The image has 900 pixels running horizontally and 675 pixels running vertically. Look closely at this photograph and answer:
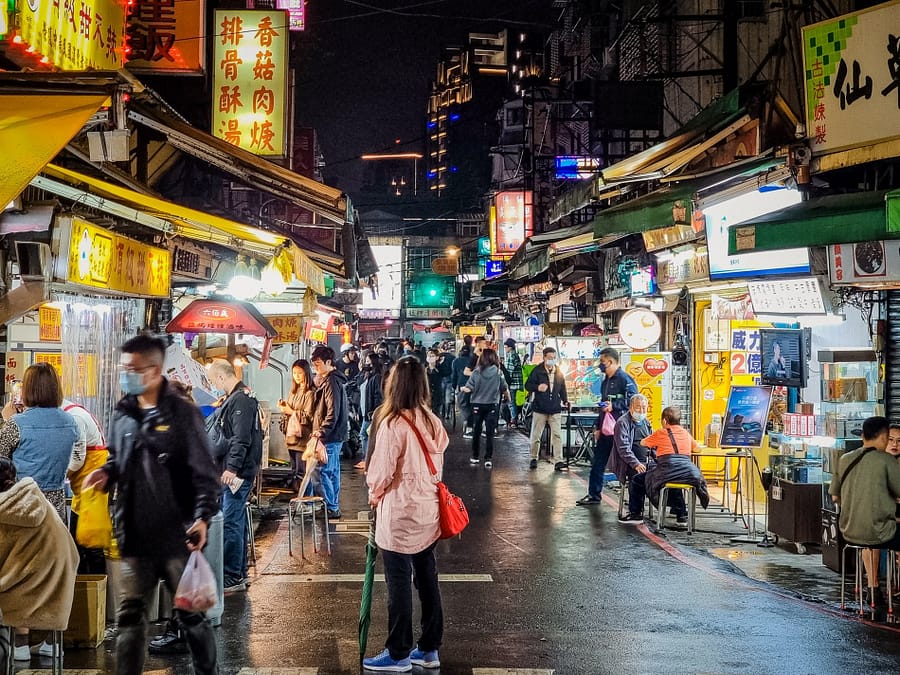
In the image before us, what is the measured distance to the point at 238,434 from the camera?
809 cm

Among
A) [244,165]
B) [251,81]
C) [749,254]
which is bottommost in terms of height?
[749,254]

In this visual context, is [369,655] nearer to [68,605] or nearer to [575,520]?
[68,605]

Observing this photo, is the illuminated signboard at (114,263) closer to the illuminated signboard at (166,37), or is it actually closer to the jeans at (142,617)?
the illuminated signboard at (166,37)

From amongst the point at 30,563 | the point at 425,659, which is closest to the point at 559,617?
the point at 425,659

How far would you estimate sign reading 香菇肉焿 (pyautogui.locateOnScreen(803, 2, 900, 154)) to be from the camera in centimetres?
870

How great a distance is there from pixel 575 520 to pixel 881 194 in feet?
18.3

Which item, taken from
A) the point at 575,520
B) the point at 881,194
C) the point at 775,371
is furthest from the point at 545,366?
the point at 881,194

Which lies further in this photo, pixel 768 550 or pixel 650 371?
pixel 650 371

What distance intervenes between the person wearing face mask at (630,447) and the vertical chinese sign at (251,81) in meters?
7.21

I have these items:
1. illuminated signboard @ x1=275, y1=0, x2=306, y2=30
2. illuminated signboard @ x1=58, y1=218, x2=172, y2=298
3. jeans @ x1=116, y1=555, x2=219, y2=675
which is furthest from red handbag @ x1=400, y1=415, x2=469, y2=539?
illuminated signboard @ x1=275, y1=0, x2=306, y2=30

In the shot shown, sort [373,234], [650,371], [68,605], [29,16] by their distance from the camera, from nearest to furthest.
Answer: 1. [68,605]
2. [29,16]
3. [650,371]
4. [373,234]

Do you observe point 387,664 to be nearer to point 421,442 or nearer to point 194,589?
point 421,442

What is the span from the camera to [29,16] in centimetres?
769

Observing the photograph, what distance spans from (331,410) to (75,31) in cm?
525
